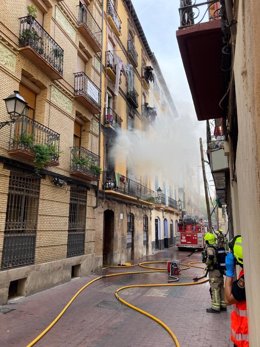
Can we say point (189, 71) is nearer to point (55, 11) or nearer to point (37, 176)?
point (37, 176)

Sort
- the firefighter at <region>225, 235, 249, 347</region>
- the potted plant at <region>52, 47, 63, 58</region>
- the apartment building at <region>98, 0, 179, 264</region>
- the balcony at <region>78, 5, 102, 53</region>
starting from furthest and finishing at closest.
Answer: the apartment building at <region>98, 0, 179, 264</region> → the balcony at <region>78, 5, 102, 53</region> → the potted plant at <region>52, 47, 63, 58</region> → the firefighter at <region>225, 235, 249, 347</region>

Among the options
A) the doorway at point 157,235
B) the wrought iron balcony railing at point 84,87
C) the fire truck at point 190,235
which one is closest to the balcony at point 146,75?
the doorway at point 157,235

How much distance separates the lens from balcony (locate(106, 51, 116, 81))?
15.6m

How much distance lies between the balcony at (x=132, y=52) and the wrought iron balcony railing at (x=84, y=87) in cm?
778

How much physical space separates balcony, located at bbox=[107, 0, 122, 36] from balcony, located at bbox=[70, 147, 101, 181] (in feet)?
26.3

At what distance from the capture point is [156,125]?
26000mm

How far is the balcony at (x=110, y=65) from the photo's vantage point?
51.2 ft

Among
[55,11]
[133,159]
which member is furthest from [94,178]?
[133,159]

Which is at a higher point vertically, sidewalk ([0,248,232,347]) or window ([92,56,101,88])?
window ([92,56,101,88])

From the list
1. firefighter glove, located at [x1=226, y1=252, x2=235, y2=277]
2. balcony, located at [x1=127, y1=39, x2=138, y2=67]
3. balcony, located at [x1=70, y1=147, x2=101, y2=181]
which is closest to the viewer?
firefighter glove, located at [x1=226, y1=252, x2=235, y2=277]

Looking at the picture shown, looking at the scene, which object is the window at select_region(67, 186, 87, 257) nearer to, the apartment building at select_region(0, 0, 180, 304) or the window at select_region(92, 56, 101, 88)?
the apartment building at select_region(0, 0, 180, 304)

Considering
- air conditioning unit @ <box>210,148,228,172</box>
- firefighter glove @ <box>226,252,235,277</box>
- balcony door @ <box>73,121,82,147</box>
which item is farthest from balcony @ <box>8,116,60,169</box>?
firefighter glove @ <box>226,252,235,277</box>

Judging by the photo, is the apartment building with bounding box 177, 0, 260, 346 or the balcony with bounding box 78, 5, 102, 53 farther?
the balcony with bounding box 78, 5, 102, 53

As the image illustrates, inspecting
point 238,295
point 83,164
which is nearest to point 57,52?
point 83,164
